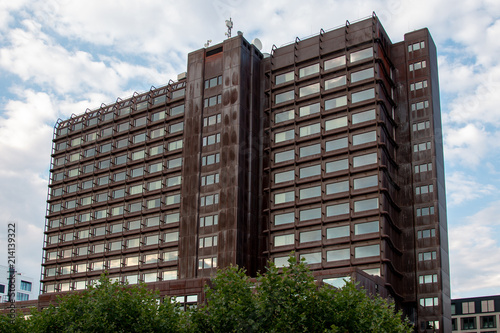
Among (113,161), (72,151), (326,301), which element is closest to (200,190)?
(113,161)

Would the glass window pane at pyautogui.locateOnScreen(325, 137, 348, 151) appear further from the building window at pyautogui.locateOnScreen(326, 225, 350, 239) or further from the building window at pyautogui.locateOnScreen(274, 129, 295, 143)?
the building window at pyautogui.locateOnScreen(326, 225, 350, 239)

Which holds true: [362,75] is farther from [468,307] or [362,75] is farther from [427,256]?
[468,307]

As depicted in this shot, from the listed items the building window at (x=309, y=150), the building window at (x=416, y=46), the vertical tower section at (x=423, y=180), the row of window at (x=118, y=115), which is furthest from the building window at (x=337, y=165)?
the row of window at (x=118, y=115)

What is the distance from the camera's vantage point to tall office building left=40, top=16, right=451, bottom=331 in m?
94.8

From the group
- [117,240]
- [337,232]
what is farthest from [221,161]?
[117,240]

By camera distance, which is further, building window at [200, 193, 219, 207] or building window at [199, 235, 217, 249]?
building window at [200, 193, 219, 207]

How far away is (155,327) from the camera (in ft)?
186

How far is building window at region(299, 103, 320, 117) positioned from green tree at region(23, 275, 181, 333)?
5161 centimetres

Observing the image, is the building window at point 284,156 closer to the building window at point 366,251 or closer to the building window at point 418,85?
the building window at point 366,251

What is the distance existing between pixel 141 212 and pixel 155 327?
197 ft

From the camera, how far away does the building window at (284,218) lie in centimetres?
10081

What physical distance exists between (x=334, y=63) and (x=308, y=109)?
854 centimetres

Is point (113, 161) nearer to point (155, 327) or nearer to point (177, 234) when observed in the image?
point (177, 234)

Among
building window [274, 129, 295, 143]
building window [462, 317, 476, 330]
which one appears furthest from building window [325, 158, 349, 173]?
building window [462, 317, 476, 330]
